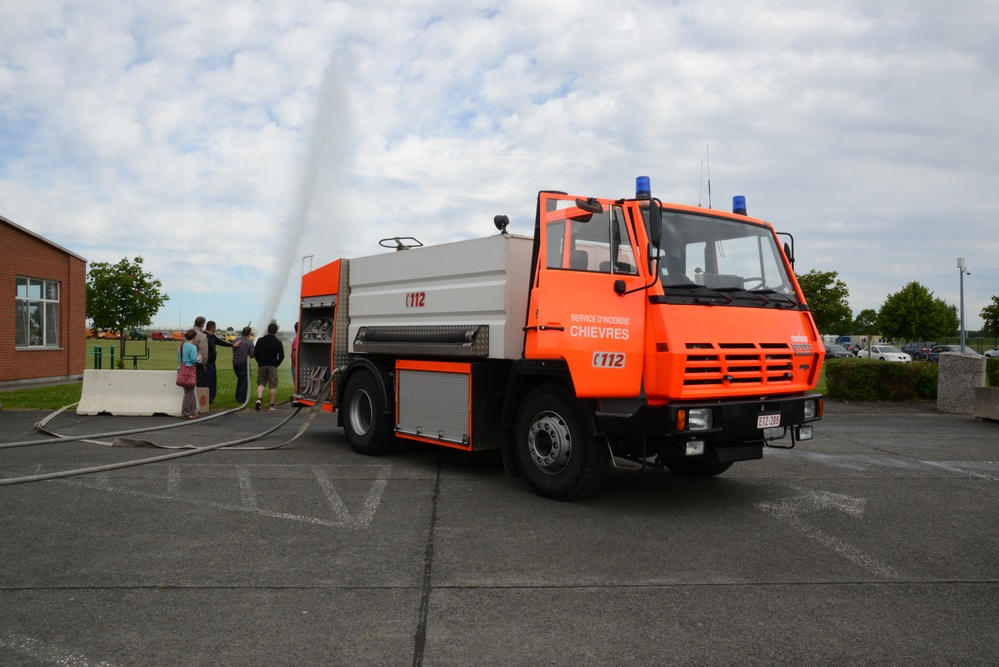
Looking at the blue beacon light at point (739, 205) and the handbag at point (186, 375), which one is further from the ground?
the blue beacon light at point (739, 205)

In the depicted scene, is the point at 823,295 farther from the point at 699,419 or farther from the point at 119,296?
the point at 699,419

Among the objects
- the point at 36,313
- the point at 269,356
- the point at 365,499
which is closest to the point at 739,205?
the point at 365,499

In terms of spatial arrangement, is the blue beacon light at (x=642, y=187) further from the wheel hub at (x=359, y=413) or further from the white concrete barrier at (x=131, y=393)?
the white concrete barrier at (x=131, y=393)

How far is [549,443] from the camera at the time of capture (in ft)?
23.7

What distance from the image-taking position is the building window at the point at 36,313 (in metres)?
23.0

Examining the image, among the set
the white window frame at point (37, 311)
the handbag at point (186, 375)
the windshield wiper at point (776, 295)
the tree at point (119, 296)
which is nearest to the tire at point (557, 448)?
the windshield wiper at point (776, 295)

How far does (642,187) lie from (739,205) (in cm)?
149

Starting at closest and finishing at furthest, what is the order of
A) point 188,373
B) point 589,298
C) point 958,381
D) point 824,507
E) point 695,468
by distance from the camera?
point 589,298, point 824,507, point 695,468, point 188,373, point 958,381

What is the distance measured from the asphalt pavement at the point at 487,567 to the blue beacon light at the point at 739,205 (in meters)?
2.75

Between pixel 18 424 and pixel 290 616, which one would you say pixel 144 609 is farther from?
pixel 18 424

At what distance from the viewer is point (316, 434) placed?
12.1m

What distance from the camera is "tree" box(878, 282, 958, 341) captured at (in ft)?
208


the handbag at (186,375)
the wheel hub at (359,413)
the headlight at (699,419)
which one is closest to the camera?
the headlight at (699,419)

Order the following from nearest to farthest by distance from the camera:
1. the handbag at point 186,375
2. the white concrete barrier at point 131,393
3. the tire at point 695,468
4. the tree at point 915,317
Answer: the tire at point 695,468 < the handbag at point 186,375 < the white concrete barrier at point 131,393 < the tree at point 915,317
